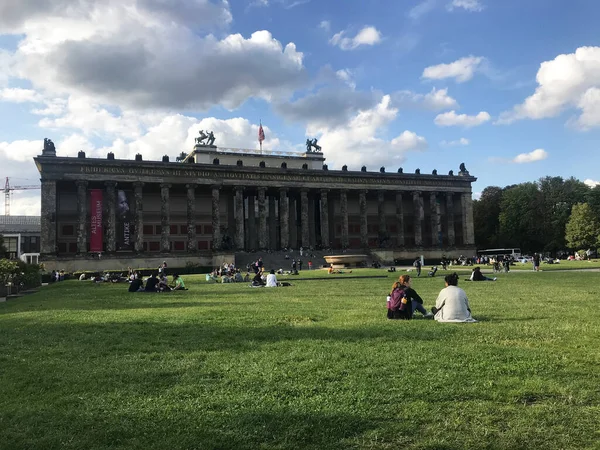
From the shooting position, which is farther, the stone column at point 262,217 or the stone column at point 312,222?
the stone column at point 312,222

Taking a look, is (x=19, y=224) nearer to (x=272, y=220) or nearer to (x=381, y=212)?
(x=272, y=220)

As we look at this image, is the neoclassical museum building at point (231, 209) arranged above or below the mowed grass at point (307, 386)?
above

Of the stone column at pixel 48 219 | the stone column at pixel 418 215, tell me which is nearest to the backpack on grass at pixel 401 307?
the stone column at pixel 48 219

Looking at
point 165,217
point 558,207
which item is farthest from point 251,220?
point 558,207

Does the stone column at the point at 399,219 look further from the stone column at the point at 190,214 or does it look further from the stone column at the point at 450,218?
the stone column at the point at 190,214

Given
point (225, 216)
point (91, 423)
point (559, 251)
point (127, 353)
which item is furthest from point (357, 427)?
point (559, 251)

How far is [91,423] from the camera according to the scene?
5.55 meters

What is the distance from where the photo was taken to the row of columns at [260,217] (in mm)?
66312

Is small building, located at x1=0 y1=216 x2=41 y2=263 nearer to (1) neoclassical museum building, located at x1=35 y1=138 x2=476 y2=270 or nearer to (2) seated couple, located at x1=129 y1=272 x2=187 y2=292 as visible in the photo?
(1) neoclassical museum building, located at x1=35 y1=138 x2=476 y2=270

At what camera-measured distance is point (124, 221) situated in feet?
231

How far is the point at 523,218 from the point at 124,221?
76735 mm

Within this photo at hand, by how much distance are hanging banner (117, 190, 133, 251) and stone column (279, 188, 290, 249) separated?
914 inches

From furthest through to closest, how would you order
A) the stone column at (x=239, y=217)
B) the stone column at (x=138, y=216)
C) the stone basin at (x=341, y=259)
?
1. the stone column at (x=239, y=217)
2. the stone column at (x=138, y=216)
3. the stone basin at (x=341, y=259)

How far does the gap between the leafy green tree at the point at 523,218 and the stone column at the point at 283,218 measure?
1985 inches
